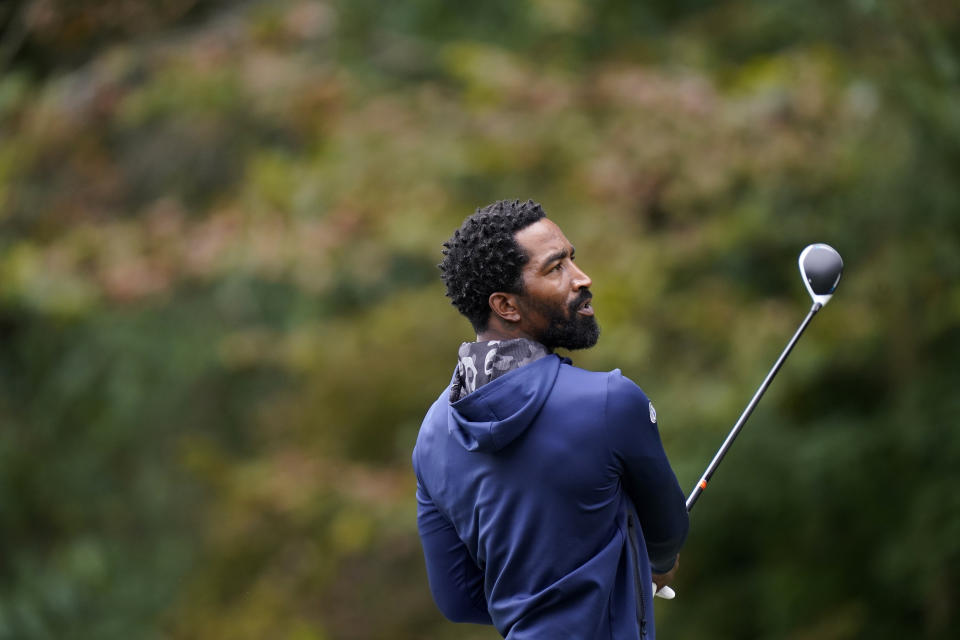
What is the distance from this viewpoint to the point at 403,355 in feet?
21.4

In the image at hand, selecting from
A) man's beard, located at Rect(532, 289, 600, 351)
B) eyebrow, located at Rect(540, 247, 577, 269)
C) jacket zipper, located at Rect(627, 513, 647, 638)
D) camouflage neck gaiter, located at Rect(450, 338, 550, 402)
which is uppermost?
eyebrow, located at Rect(540, 247, 577, 269)

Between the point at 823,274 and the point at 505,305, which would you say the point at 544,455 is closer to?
the point at 505,305

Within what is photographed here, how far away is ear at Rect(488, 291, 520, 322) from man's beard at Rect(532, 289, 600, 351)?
4 centimetres

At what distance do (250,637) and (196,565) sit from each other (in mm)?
A: 1177

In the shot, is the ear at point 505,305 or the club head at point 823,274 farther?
the club head at point 823,274

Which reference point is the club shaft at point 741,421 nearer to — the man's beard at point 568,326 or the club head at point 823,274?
the club head at point 823,274

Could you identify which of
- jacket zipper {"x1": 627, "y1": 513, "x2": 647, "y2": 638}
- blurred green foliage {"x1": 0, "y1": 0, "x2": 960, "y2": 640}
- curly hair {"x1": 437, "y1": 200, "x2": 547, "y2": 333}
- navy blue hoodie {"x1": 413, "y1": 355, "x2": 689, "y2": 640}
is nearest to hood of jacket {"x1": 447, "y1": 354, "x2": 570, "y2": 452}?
navy blue hoodie {"x1": 413, "y1": 355, "x2": 689, "y2": 640}

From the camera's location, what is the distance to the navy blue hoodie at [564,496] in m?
1.92

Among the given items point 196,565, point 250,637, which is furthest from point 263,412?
point 250,637

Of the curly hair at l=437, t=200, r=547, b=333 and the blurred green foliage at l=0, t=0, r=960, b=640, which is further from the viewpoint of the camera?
the blurred green foliage at l=0, t=0, r=960, b=640

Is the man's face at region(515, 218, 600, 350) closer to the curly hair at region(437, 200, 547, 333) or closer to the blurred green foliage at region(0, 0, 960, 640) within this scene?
the curly hair at region(437, 200, 547, 333)

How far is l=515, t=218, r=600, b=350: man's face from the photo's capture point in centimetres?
199

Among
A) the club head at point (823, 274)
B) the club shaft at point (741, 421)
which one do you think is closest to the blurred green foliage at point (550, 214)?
the club head at point (823, 274)

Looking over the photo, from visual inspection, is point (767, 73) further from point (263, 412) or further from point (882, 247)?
point (263, 412)
